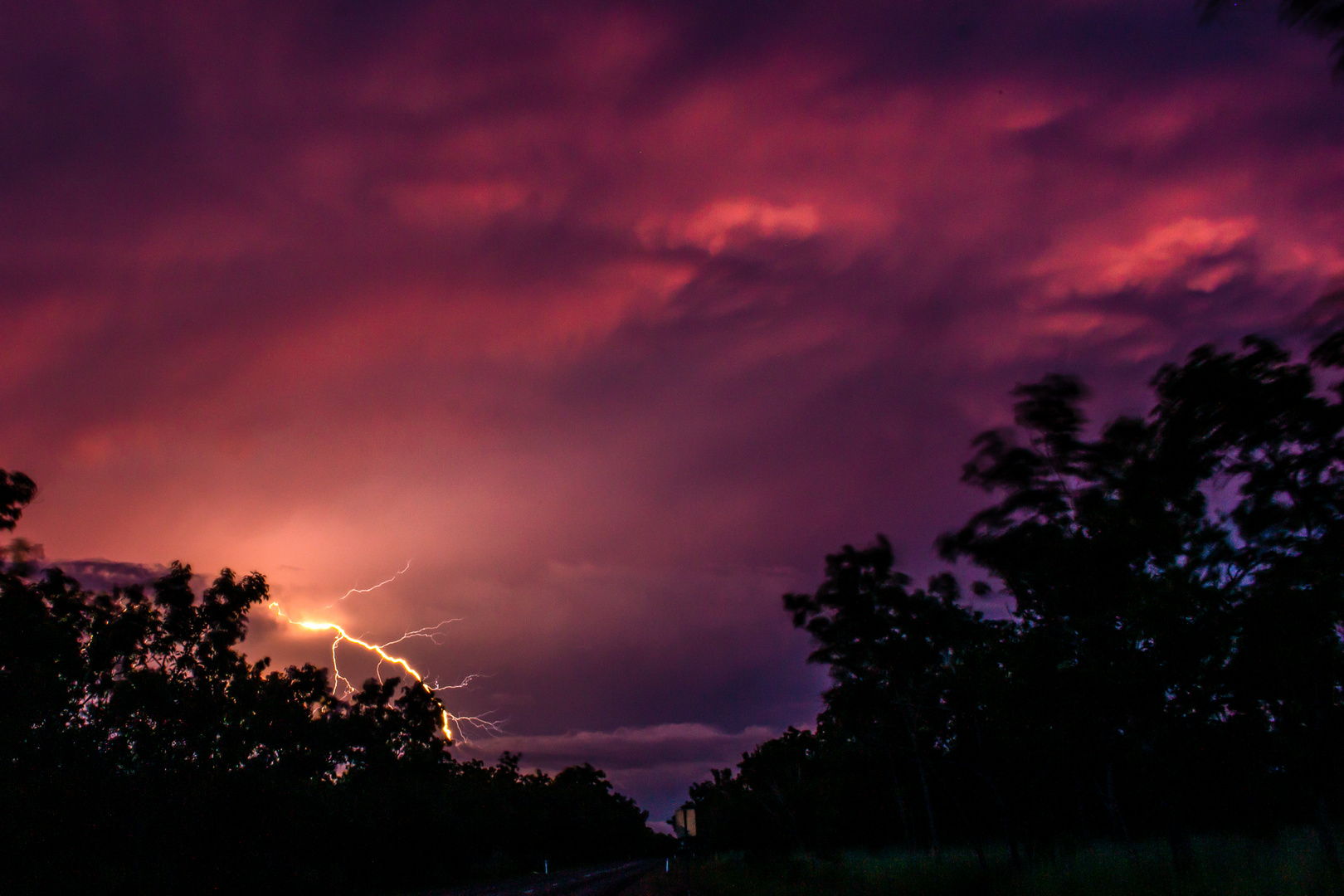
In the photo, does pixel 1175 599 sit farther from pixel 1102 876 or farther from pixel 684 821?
pixel 684 821

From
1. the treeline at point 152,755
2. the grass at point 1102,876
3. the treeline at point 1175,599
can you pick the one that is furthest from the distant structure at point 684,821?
the treeline at point 152,755

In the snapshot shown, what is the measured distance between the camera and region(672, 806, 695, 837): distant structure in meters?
30.7

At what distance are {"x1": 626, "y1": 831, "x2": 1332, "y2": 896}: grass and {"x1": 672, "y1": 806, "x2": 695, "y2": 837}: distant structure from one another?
3.08 m

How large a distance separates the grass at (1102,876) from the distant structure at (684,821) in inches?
121

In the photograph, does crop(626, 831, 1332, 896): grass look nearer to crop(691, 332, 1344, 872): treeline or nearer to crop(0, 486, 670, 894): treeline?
crop(691, 332, 1344, 872): treeline

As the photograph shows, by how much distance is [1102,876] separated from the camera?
54.4ft

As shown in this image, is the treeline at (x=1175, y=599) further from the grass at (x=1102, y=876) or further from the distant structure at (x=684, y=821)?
the distant structure at (x=684, y=821)

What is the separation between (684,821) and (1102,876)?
686 inches

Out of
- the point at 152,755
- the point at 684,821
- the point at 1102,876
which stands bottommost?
the point at 1102,876

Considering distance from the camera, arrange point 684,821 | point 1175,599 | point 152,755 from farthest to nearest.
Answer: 1. point 684,821
2. point 152,755
3. point 1175,599

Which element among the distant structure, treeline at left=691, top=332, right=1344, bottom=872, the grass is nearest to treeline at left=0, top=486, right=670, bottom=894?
the distant structure

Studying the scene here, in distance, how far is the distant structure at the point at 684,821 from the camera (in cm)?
3073

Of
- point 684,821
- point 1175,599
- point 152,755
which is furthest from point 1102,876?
point 152,755

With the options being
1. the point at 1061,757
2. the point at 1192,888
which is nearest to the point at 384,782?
the point at 1061,757
